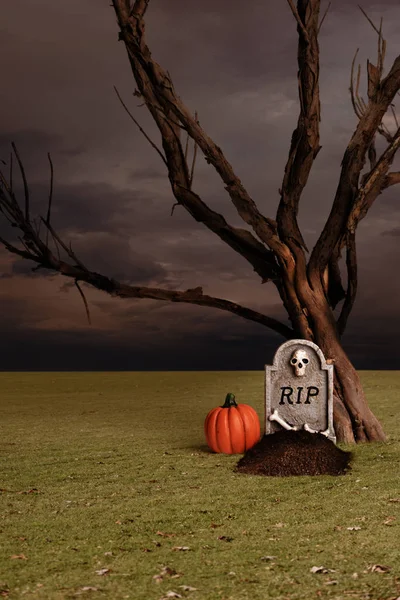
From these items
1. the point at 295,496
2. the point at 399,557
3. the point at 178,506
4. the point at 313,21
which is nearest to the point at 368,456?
the point at 295,496

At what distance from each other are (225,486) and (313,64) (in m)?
7.70

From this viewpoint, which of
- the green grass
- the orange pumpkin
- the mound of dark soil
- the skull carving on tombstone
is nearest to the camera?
the green grass

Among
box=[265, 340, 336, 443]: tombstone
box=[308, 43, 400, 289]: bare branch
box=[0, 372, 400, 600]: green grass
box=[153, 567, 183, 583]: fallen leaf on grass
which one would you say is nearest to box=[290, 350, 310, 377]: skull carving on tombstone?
box=[265, 340, 336, 443]: tombstone

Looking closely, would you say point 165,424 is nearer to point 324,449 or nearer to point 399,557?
→ point 324,449

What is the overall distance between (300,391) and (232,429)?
1.27 meters

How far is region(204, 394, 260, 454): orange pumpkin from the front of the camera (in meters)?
11.7

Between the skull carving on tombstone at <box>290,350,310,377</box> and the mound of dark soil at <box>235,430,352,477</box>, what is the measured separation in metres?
1.10

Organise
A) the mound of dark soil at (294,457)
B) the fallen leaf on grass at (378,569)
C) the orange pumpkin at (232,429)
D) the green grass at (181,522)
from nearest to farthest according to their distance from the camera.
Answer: the green grass at (181,522) → the fallen leaf on grass at (378,569) → the mound of dark soil at (294,457) → the orange pumpkin at (232,429)

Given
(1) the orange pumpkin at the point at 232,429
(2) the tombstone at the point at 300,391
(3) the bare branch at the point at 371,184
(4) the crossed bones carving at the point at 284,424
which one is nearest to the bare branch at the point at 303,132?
(3) the bare branch at the point at 371,184

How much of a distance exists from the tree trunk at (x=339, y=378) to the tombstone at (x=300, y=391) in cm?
76

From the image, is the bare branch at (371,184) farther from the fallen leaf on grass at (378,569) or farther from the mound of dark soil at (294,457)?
the fallen leaf on grass at (378,569)

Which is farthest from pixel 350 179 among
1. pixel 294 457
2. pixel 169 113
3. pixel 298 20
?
pixel 294 457

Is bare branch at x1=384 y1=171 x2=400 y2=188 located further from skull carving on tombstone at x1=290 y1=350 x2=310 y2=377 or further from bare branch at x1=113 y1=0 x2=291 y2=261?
skull carving on tombstone at x1=290 y1=350 x2=310 y2=377

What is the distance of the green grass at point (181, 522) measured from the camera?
560 centimetres
